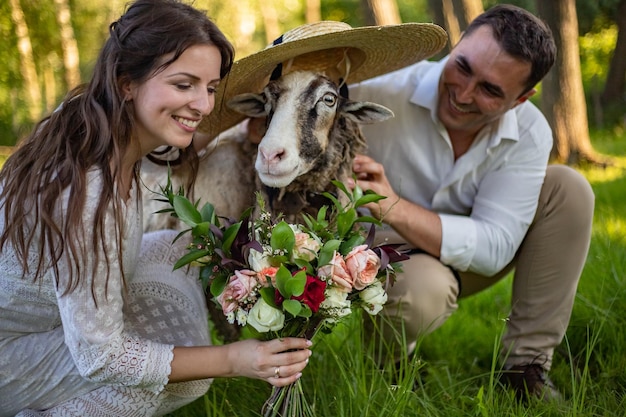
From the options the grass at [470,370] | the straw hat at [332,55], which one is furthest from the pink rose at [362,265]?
the straw hat at [332,55]

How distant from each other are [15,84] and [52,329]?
14288 millimetres

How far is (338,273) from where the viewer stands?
1853 mm

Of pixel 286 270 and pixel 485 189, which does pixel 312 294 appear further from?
pixel 485 189

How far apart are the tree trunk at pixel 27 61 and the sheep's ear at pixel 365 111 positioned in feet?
38.0

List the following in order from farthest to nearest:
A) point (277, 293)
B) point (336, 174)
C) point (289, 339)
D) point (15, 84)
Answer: point (15, 84), point (336, 174), point (289, 339), point (277, 293)

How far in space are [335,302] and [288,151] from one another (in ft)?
2.04

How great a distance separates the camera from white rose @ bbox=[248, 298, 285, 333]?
1.83 meters

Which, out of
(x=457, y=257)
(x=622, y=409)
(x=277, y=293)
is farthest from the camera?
(x=457, y=257)

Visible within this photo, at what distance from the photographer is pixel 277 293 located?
1829 mm

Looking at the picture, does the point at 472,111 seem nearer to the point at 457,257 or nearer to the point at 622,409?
the point at 457,257

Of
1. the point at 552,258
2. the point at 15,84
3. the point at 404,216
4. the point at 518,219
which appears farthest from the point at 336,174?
the point at 15,84

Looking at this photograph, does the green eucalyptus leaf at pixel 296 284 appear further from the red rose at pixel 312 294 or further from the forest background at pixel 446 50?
the forest background at pixel 446 50

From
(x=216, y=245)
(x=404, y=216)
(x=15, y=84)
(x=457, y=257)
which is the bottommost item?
(x=15, y=84)

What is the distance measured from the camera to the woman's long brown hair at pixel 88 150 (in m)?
1.99
